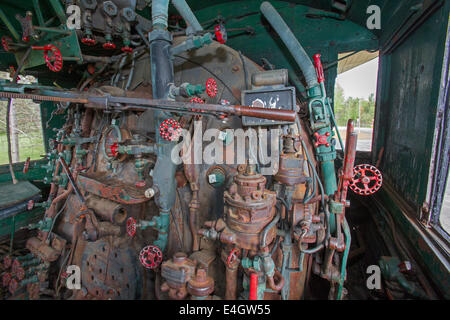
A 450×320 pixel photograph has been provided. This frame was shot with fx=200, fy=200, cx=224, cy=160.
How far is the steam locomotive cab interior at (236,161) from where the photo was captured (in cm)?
143

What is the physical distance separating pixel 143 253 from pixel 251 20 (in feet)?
11.7

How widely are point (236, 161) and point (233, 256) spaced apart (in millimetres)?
874

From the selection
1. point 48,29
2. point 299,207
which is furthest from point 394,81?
point 48,29

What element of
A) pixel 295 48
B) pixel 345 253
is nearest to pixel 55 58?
pixel 295 48

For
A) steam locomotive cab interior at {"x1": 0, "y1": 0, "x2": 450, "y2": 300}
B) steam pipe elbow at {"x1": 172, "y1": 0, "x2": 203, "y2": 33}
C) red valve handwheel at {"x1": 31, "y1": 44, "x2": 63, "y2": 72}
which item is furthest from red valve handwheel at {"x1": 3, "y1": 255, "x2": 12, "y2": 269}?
steam pipe elbow at {"x1": 172, "y1": 0, "x2": 203, "y2": 33}

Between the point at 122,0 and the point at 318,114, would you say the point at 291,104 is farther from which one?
the point at 122,0

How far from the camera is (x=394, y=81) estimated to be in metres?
2.50

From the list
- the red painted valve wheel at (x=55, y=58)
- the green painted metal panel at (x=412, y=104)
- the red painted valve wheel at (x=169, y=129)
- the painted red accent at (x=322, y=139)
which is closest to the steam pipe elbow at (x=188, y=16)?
the red painted valve wheel at (x=169, y=129)

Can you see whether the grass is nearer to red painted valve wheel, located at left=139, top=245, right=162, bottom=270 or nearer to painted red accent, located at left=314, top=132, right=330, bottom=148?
red painted valve wheel, located at left=139, top=245, right=162, bottom=270

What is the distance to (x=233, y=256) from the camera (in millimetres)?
1480

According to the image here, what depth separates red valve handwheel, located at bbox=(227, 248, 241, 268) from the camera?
1442mm

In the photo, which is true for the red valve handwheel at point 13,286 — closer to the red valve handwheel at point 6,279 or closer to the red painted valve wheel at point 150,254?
the red valve handwheel at point 6,279

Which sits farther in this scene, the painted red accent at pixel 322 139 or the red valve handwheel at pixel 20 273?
the red valve handwheel at pixel 20 273

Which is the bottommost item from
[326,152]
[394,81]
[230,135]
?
[326,152]
